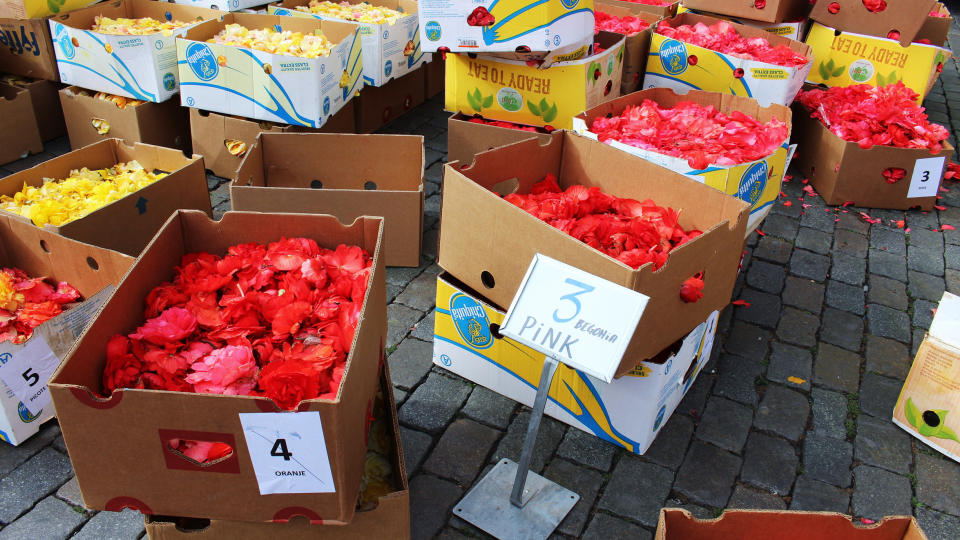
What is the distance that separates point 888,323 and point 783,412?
1.03 m

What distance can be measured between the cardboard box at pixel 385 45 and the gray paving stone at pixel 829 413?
305 centimetres

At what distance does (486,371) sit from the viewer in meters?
2.88

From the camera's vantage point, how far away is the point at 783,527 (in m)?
1.92

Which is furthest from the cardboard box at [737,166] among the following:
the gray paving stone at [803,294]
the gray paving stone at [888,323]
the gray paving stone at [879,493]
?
the gray paving stone at [879,493]

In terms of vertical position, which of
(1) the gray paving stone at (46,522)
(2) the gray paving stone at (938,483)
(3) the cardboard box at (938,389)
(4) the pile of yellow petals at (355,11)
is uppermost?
(4) the pile of yellow petals at (355,11)

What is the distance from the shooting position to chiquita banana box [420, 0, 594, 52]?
10.7 ft

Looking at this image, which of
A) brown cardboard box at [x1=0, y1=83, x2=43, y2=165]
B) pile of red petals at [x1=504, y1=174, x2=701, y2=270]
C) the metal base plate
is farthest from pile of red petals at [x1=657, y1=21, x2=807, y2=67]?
brown cardboard box at [x1=0, y1=83, x2=43, y2=165]

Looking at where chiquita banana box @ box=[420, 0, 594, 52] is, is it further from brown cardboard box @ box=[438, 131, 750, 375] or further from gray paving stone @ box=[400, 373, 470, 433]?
gray paving stone @ box=[400, 373, 470, 433]

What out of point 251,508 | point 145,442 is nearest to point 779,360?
point 251,508

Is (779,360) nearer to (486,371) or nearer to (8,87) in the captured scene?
(486,371)

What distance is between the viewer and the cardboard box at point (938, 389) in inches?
105

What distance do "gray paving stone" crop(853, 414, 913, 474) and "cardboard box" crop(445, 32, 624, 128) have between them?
6.61 ft

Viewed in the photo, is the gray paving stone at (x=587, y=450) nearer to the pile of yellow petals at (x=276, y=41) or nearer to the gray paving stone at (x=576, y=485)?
the gray paving stone at (x=576, y=485)

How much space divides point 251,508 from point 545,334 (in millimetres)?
846
